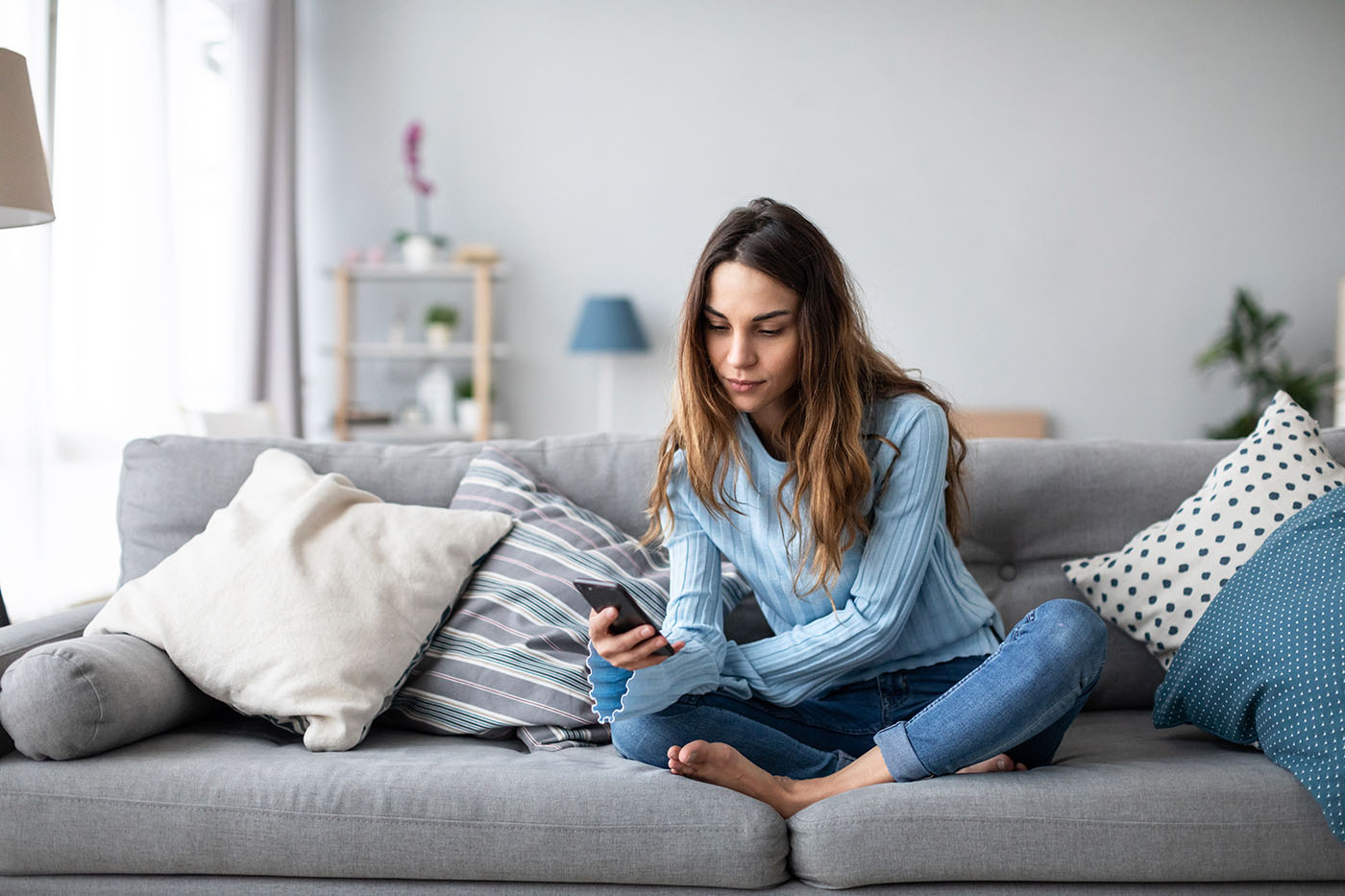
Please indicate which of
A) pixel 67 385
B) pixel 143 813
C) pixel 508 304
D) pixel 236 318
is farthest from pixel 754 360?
pixel 508 304

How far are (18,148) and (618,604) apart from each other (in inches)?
48.8

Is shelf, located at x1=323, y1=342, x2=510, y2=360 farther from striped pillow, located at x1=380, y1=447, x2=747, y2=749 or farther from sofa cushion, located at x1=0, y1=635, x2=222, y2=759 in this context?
sofa cushion, located at x1=0, y1=635, x2=222, y2=759

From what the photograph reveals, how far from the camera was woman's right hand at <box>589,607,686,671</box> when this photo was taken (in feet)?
4.37

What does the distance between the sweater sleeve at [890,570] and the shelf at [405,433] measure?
326 cm

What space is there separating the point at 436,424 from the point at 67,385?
5.80ft

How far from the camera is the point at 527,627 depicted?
5.49ft

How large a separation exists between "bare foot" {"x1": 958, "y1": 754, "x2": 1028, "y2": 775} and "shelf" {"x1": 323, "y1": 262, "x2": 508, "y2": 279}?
11.8 ft

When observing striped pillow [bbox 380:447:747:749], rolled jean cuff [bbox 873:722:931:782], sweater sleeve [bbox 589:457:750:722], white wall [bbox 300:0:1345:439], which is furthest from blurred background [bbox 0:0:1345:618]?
rolled jean cuff [bbox 873:722:931:782]

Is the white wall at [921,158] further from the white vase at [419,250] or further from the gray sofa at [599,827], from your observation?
the gray sofa at [599,827]

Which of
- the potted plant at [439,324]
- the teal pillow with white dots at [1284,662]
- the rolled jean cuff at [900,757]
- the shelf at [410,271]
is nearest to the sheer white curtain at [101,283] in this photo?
the shelf at [410,271]

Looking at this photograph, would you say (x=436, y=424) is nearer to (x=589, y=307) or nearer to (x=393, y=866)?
(x=589, y=307)

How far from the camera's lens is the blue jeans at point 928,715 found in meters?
1.34

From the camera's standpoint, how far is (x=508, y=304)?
504cm

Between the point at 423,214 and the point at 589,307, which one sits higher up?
the point at 423,214
